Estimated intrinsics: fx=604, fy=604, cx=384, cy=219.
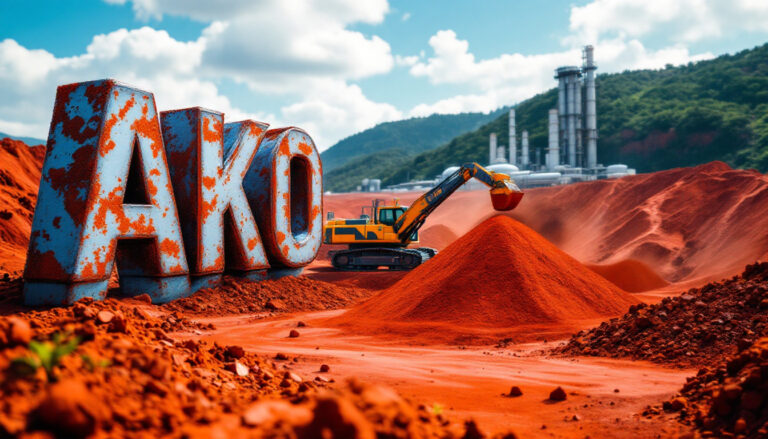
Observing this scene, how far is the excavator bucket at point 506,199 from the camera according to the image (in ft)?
61.4

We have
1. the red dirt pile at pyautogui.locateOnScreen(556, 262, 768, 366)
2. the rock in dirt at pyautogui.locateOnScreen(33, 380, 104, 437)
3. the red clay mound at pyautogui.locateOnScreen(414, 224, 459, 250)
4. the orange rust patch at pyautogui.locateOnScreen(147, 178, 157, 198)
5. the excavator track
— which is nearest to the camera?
the rock in dirt at pyautogui.locateOnScreen(33, 380, 104, 437)

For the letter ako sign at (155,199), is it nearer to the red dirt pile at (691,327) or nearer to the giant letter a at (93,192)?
the giant letter a at (93,192)

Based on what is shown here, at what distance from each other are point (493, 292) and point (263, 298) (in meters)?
6.60

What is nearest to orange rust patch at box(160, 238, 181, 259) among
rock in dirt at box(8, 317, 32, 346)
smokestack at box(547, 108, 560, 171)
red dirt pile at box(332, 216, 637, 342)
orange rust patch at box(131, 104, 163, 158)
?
orange rust patch at box(131, 104, 163, 158)

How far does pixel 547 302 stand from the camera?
48.0ft

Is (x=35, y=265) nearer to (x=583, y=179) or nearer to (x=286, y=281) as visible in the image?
(x=286, y=281)

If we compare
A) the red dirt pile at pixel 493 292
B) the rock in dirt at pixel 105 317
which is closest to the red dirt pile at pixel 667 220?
the red dirt pile at pixel 493 292

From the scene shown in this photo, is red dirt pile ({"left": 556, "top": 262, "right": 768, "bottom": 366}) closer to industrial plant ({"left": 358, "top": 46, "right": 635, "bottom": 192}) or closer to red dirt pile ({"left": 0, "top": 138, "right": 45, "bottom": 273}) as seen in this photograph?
red dirt pile ({"left": 0, "top": 138, "right": 45, "bottom": 273})

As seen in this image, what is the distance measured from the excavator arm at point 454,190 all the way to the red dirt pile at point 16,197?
46.6 feet

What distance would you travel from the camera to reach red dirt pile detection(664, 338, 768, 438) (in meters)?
5.57

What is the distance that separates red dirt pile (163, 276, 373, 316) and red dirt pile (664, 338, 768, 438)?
1169 centimetres

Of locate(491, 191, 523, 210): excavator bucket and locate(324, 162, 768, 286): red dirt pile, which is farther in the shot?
locate(324, 162, 768, 286): red dirt pile

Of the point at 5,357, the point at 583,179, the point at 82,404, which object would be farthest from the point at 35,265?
the point at 583,179

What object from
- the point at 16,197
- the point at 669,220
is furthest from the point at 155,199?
the point at 669,220
